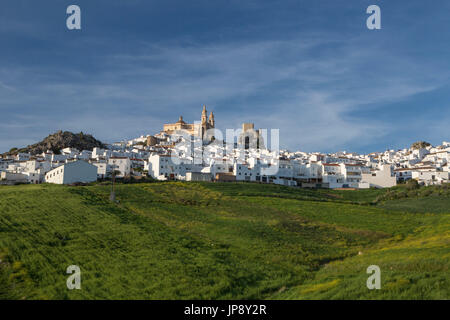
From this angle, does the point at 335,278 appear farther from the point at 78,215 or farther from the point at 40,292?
the point at 78,215

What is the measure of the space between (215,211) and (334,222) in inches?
625

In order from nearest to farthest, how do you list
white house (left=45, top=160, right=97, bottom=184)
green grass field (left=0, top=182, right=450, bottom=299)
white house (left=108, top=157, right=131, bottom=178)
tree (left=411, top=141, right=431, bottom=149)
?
green grass field (left=0, top=182, right=450, bottom=299) → white house (left=45, top=160, right=97, bottom=184) → white house (left=108, top=157, right=131, bottom=178) → tree (left=411, top=141, right=431, bottom=149)

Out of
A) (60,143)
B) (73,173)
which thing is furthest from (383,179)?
(60,143)

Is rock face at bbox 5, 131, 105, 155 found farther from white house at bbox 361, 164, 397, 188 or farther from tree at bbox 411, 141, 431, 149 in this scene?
tree at bbox 411, 141, 431, 149

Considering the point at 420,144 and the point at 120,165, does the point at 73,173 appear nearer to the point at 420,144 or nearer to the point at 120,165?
the point at 120,165

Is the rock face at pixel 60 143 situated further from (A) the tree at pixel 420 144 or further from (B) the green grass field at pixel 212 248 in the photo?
(A) the tree at pixel 420 144

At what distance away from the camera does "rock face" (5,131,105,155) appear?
139500 mm

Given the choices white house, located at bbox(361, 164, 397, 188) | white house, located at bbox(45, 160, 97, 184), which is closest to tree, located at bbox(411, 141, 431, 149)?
white house, located at bbox(361, 164, 397, 188)

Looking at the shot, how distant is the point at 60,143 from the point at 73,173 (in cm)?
7279

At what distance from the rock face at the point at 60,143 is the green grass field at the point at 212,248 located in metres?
90.5

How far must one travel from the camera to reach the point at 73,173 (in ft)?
253

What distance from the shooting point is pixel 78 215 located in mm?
41781

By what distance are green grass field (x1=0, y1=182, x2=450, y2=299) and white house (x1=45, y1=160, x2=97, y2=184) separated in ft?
60.6
